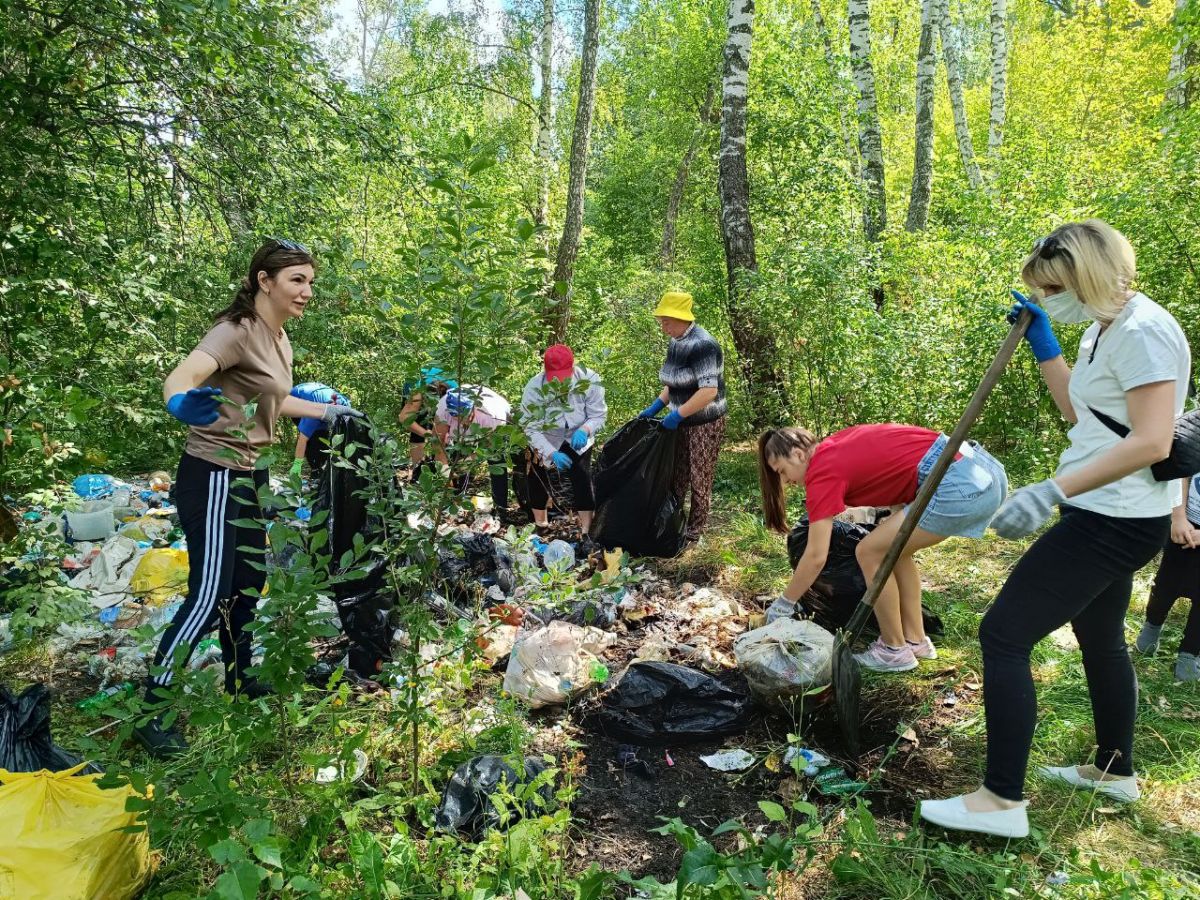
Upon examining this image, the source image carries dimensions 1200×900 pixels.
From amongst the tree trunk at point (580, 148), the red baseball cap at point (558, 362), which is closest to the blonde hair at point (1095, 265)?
the red baseball cap at point (558, 362)

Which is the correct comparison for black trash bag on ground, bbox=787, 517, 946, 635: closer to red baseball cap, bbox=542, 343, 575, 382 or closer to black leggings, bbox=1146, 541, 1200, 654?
black leggings, bbox=1146, 541, 1200, 654

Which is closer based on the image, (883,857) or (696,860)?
(696,860)

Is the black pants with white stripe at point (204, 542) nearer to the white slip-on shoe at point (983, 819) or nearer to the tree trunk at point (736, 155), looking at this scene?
the white slip-on shoe at point (983, 819)

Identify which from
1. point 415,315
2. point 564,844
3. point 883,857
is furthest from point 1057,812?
point 415,315

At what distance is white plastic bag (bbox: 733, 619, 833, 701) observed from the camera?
8.68 feet

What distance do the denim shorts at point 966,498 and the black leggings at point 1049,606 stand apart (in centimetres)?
61

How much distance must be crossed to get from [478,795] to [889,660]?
1.71 meters

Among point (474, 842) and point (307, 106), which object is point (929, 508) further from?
point (307, 106)

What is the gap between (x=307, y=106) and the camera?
3512 mm

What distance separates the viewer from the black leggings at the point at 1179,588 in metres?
2.85

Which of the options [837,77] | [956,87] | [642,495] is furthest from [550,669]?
[956,87]

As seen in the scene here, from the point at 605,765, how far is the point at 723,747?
1.41 feet

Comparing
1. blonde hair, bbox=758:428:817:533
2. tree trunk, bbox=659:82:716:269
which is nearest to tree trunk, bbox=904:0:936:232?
tree trunk, bbox=659:82:716:269

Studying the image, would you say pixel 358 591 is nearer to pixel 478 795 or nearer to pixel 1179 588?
pixel 478 795
